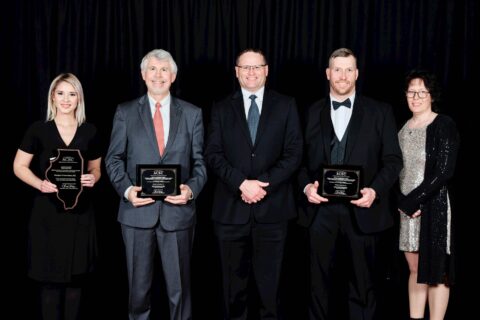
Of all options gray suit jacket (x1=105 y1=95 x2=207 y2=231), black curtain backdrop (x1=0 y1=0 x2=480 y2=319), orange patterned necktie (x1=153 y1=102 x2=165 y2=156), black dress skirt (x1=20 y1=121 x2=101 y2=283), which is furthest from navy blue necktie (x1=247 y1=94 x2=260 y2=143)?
black dress skirt (x1=20 y1=121 x2=101 y2=283)

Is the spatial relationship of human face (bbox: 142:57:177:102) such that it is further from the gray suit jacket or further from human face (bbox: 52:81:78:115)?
human face (bbox: 52:81:78:115)

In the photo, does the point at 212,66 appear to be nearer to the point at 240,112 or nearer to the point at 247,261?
the point at 240,112

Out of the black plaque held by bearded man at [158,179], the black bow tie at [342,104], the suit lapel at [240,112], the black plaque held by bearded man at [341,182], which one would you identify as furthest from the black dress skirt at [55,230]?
the black bow tie at [342,104]

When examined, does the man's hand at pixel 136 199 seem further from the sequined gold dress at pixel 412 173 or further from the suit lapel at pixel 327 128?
the sequined gold dress at pixel 412 173

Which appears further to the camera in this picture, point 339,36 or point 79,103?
point 339,36

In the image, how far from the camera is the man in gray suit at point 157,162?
3283 mm

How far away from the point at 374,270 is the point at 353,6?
193 cm

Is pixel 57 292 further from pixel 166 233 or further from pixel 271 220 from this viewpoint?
pixel 271 220

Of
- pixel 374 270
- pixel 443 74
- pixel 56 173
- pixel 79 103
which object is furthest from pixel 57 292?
A: pixel 443 74

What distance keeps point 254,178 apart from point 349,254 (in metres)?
0.69

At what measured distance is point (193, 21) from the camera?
4254 millimetres

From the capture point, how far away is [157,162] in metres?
3.29

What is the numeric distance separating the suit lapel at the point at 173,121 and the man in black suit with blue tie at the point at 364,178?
2.49ft

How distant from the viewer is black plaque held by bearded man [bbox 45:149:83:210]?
3230 millimetres
